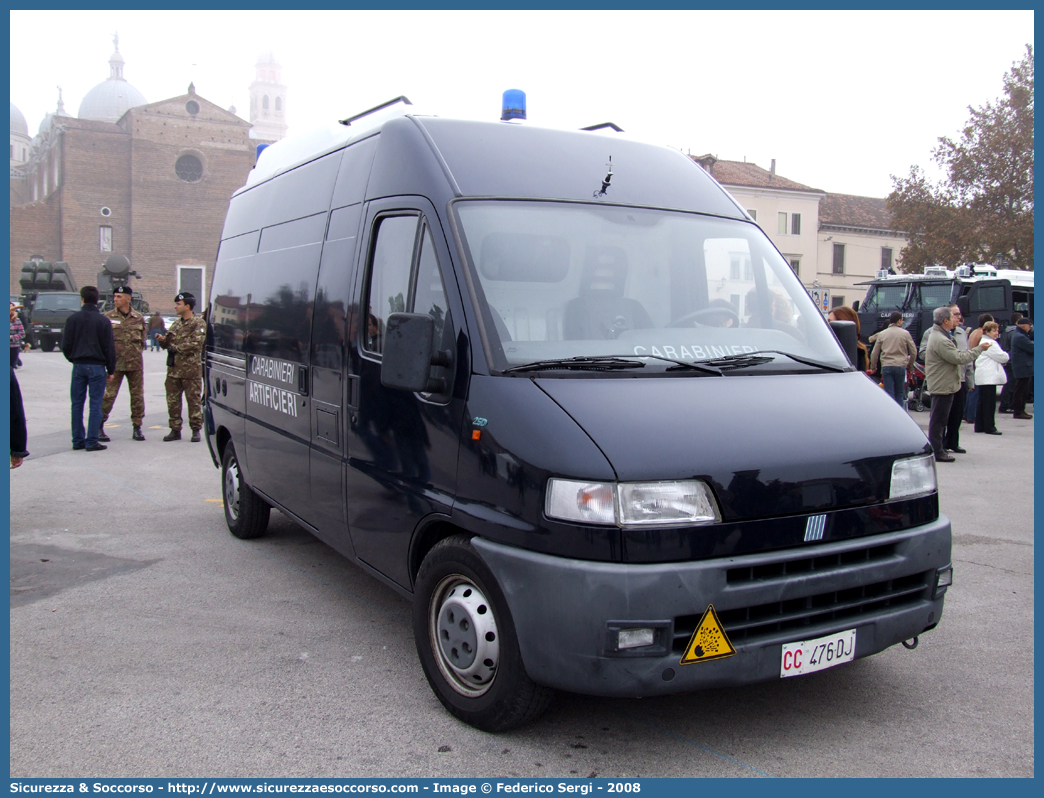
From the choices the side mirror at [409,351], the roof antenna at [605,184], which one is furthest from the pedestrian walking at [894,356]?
the side mirror at [409,351]

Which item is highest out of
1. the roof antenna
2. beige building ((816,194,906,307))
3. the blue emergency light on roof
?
beige building ((816,194,906,307))

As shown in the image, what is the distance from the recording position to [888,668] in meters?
4.10

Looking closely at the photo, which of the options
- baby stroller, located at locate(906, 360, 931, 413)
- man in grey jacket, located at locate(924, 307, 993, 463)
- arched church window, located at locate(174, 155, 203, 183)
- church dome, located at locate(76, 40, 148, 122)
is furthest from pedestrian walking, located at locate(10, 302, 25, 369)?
church dome, located at locate(76, 40, 148, 122)

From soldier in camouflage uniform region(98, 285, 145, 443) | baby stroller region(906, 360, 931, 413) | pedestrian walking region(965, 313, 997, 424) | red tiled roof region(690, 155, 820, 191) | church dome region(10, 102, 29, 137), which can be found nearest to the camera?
soldier in camouflage uniform region(98, 285, 145, 443)

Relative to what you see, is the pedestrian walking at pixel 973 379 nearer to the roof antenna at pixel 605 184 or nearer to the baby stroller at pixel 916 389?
the baby stroller at pixel 916 389

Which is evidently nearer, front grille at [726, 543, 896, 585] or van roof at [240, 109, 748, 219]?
front grille at [726, 543, 896, 585]

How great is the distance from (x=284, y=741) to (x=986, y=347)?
1321cm

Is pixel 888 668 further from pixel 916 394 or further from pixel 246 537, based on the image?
pixel 916 394

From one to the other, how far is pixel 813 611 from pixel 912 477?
0.73 metres

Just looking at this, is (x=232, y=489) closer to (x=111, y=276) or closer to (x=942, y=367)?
(x=942, y=367)

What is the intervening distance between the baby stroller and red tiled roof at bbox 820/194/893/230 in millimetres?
43846

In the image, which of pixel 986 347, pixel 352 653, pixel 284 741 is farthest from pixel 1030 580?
pixel 986 347

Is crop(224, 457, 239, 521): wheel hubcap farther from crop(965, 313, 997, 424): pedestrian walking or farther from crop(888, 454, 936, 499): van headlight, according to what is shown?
crop(965, 313, 997, 424): pedestrian walking

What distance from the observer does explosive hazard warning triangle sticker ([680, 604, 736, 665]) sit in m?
2.98
